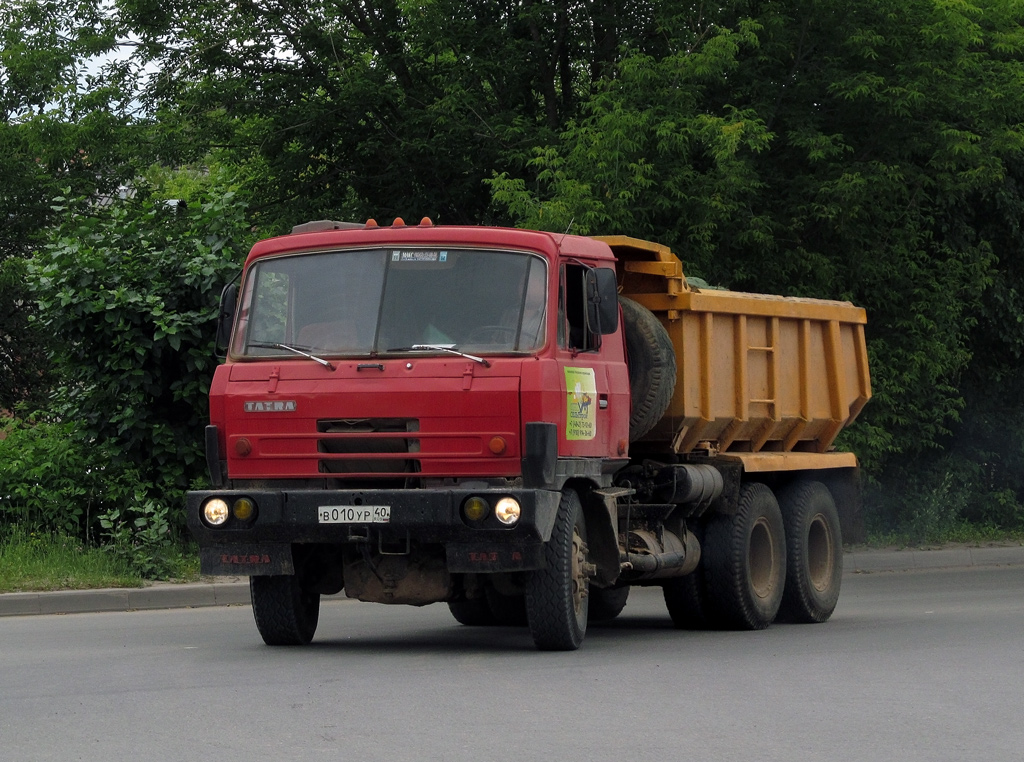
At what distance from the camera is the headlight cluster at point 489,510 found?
940cm

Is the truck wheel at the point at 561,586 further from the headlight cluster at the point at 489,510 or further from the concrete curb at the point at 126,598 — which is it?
the concrete curb at the point at 126,598

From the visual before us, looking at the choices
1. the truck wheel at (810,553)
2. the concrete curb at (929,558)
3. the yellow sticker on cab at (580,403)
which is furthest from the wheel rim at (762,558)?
the concrete curb at (929,558)

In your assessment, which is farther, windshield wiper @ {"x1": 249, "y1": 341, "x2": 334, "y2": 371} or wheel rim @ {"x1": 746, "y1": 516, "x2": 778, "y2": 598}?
wheel rim @ {"x1": 746, "y1": 516, "x2": 778, "y2": 598}

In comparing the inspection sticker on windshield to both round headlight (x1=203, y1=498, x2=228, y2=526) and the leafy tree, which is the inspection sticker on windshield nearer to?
round headlight (x1=203, y1=498, x2=228, y2=526)

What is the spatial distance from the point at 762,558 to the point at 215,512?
193 inches

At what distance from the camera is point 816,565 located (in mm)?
13836

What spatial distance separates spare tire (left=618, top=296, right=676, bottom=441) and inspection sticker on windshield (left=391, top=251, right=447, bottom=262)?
194 centimetres

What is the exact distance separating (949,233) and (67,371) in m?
12.2

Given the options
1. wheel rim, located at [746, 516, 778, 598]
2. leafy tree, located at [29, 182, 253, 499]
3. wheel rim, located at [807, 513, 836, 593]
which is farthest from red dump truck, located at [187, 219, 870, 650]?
leafy tree, located at [29, 182, 253, 499]

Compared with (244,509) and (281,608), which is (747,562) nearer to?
(281,608)

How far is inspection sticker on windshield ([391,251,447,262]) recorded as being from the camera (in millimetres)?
10031

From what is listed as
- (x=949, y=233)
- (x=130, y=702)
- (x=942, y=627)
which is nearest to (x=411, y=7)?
(x=949, y=233)

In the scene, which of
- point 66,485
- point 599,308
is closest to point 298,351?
point 599,308

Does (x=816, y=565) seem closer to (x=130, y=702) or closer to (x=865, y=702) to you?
(x=865, y=702)
